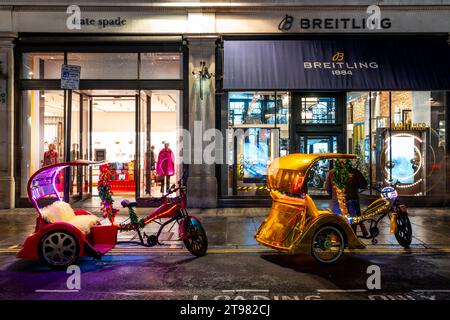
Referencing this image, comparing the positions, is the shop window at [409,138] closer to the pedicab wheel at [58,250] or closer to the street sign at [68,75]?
the street sign at [68,75]

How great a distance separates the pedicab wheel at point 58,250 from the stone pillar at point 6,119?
812cm

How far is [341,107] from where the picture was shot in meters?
Result: 15.2

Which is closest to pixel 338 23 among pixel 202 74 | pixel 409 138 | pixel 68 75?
pixel 409 138

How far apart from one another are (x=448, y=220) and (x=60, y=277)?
10.4 meters

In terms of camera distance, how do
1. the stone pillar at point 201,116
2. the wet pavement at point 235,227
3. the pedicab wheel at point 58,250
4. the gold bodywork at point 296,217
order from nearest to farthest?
1. the pedicab wheel at point 58,250
2. the gold bodywork at point 296,217
3. the wet pavement at point 235,227
4. the stone pillar at point 201,116

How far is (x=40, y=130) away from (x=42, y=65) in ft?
7.63

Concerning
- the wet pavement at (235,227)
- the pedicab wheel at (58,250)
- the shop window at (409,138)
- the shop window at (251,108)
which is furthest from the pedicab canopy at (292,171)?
the shop window at (409,138)

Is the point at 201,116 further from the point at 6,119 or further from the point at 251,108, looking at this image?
the point at 6,119

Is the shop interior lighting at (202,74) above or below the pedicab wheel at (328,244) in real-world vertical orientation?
above

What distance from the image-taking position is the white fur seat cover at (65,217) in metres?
7.42

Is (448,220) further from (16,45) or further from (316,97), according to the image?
(16,45)

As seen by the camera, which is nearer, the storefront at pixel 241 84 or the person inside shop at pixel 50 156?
the storefront at pixel 241 84
